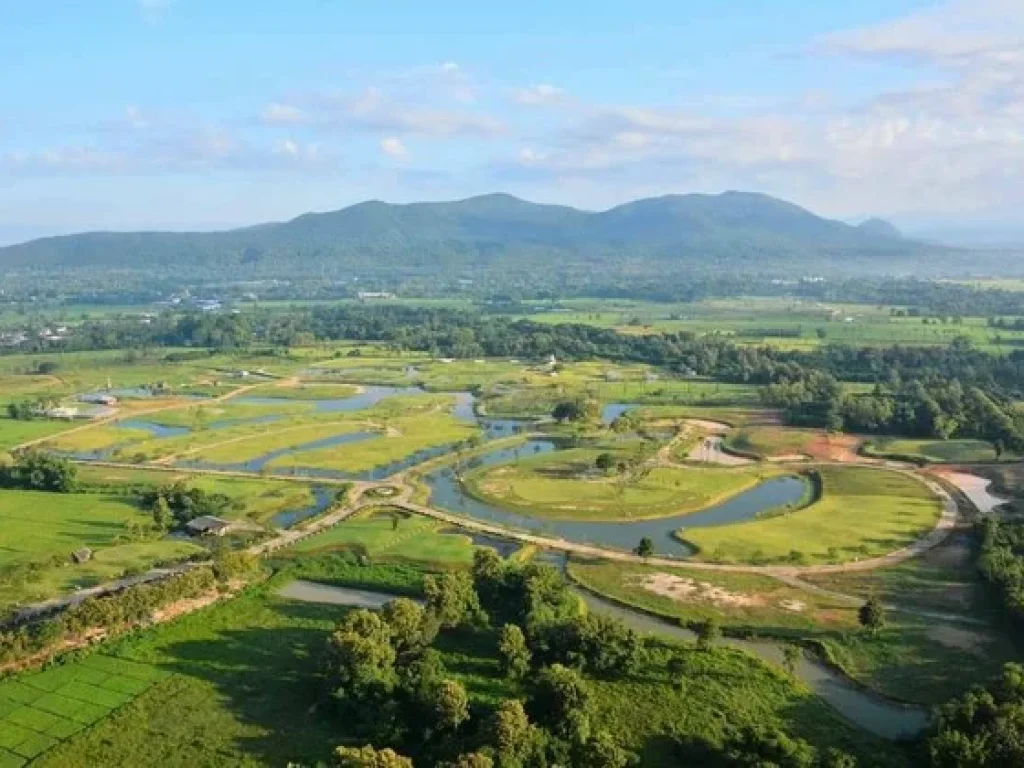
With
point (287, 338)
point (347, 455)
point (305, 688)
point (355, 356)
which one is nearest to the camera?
point (305, 688)

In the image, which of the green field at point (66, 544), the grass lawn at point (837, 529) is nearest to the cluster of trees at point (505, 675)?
the grass lawn at point (837, 529)

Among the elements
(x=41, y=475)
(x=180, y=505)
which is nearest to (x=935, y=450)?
(x=180, y=505)

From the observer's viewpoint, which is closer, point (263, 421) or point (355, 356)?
point (263, 421)

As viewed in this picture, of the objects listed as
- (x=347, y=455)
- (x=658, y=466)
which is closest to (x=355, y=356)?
(x=347, y=455)

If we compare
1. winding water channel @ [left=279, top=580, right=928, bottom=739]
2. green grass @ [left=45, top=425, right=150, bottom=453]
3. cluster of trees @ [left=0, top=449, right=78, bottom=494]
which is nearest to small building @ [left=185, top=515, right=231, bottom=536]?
winding water channel @ [left=279, top=580, right=928, bottom=739]

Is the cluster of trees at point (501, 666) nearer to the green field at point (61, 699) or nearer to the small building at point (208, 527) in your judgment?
the green field at point (61, 699)

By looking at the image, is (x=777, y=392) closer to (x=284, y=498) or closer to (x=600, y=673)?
(x=284, y=498)
